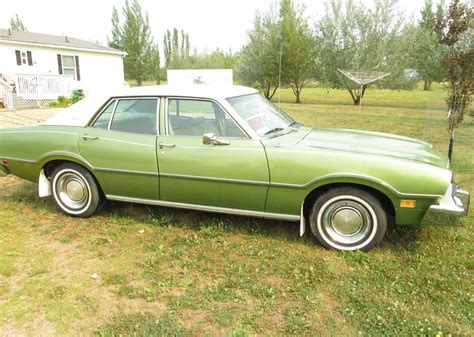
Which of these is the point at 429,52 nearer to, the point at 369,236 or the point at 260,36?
the point at 260,36

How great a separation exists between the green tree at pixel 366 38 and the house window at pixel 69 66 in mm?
16783

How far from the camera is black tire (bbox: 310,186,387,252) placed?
345cm

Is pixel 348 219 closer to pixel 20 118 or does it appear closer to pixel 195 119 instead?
pixel 195 119

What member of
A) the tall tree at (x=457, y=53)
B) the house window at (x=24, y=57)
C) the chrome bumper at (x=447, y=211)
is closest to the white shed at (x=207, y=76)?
the house window at (x=24, y=57)

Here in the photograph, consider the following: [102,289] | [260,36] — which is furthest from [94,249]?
[260,36]

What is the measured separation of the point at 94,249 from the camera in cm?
376

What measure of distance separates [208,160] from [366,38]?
24037mm

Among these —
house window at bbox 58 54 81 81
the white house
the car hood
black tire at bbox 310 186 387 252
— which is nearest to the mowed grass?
black tire at bbox 310 186 387 252

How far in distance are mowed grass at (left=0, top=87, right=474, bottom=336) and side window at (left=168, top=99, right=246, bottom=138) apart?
1.08 meters

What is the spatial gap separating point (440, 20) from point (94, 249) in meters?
6.81

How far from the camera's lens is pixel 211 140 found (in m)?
3.71

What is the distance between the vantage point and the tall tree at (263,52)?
2695 cm

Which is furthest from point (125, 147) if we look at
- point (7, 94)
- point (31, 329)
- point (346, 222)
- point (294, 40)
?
point (294, 40)

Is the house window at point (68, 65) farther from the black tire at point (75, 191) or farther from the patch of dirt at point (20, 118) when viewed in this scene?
the black tire at point (75, 191)
